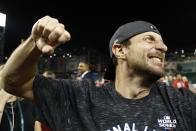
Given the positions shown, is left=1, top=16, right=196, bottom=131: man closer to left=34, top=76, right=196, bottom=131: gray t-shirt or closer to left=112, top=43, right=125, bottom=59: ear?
left=34, top=76, right=196, bottom=131: gray t-shirt

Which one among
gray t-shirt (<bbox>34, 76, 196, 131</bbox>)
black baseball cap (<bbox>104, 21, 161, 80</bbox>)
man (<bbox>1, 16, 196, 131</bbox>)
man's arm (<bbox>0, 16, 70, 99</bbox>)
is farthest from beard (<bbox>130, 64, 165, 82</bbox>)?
man's arm (<bbox>0, 16, 70, 99</bbox>)

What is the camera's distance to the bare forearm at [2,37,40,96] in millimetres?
1886

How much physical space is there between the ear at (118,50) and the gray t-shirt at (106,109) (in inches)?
14.7

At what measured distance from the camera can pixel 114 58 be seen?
8.11 feet

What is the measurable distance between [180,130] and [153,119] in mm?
138

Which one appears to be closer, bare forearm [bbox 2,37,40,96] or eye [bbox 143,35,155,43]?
bare forearm [bbox 2,37,40,96]

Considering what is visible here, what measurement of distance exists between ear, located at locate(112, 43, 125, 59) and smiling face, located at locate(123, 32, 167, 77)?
0.04m

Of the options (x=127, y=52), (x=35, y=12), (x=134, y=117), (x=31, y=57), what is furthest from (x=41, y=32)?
(x=35, y=12)

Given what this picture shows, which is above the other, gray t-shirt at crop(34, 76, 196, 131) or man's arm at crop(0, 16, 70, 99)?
man's arm at crop(0, 16, 70, 99)

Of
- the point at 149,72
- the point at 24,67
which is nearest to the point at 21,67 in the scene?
the point at 24,67

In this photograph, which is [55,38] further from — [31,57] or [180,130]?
[180,130]

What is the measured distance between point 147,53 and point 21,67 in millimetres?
703

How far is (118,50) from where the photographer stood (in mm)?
2400

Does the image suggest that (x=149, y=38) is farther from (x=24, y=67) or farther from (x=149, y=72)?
(x=24, y=67)
